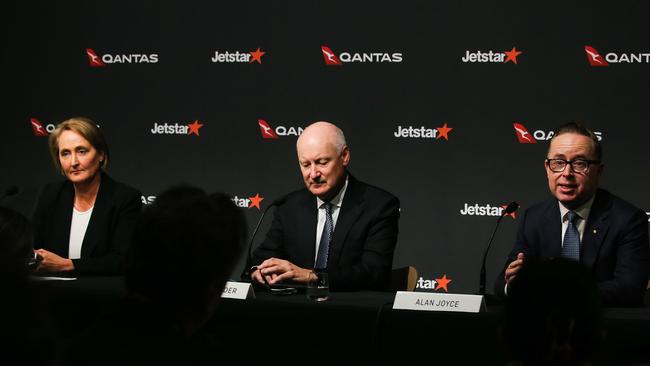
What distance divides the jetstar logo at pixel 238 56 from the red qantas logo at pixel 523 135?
1.82m

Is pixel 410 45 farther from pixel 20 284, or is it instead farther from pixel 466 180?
pixel 20 284

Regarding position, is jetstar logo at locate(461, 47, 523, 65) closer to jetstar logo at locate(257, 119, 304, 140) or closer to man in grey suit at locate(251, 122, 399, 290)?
jetstar logo at locate(257, 119, 304, 140)

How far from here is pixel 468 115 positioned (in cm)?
549

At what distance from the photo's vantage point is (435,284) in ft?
18.4

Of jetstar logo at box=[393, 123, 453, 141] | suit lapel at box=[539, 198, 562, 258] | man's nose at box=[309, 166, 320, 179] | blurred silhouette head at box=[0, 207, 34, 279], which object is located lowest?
blurred silhouette head at box=[0, 207, 34, 279]

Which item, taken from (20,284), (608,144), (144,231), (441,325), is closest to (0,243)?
(144,231)

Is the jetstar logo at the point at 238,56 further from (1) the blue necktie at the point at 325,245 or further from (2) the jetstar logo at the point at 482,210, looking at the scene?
(1) the blue necktie at the point at 325,245

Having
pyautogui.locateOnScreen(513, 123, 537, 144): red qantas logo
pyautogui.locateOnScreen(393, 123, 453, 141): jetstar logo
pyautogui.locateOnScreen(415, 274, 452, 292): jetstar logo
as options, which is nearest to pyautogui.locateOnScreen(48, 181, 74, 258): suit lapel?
pyautogui.locateOnScreen(393, 123, 453, 141): jetstar logo

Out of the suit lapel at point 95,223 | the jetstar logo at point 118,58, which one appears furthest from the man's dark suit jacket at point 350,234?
the jetstar logo at point 118,58

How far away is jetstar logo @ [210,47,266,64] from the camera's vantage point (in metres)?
5.93

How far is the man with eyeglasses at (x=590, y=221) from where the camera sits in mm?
3561

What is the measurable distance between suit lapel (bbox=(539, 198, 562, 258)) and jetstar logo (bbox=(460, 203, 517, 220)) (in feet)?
5.26

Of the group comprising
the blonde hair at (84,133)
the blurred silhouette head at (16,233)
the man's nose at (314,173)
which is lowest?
the blurred silhouette head at (16,233)

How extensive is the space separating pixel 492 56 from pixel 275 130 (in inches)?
61.7
